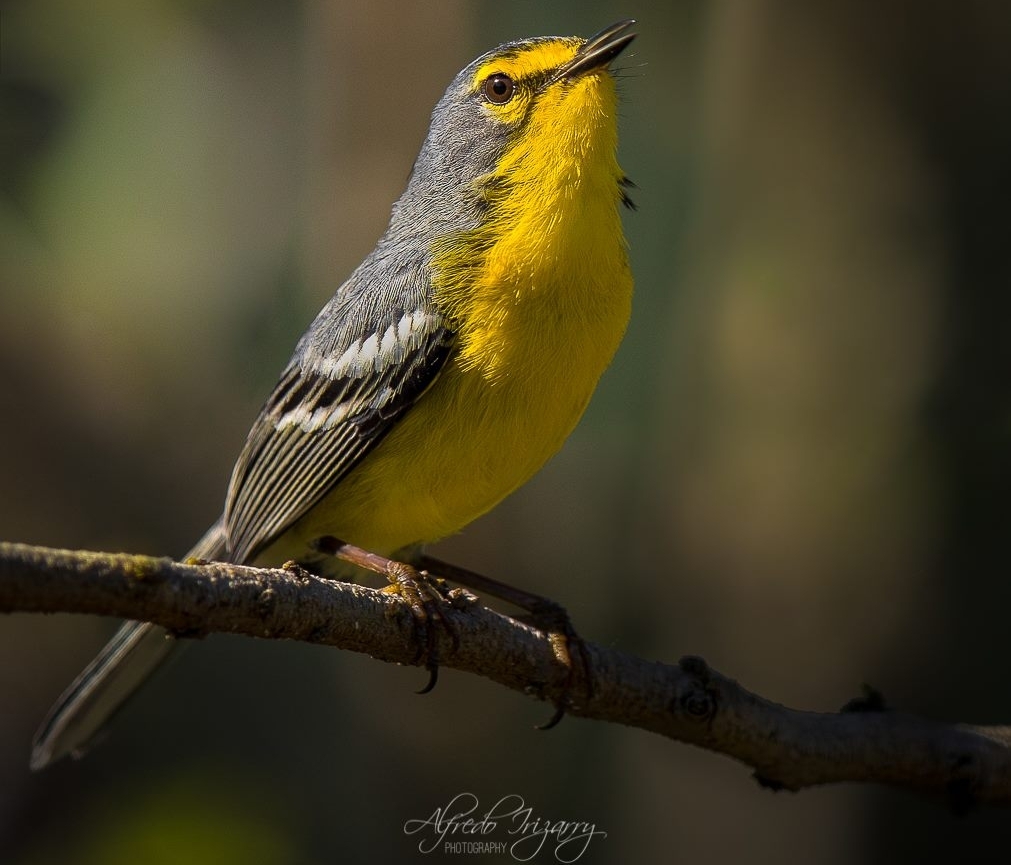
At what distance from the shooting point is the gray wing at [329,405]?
375 centimetres

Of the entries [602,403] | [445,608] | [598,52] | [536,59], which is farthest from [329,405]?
[602,403]

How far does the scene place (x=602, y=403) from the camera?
23.1 ft

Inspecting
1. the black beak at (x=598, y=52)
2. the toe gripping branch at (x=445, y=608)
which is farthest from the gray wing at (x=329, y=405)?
the black beak at (x=598, y=52)

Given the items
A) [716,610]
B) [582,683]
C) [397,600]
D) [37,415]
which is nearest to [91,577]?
[397,600]

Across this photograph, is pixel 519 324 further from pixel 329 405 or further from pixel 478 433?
pixel 329 405

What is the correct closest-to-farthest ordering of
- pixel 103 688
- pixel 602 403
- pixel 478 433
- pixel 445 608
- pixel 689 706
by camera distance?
pixel 445 608 → pixel 689 706 → pixel 478 433 → pixel 103 688 → pixel 602 403

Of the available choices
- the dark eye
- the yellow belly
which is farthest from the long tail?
the dark eye

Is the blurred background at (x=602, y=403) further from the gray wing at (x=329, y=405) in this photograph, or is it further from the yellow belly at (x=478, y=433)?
the yellow belly at (x=478, y=433)

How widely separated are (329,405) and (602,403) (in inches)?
126

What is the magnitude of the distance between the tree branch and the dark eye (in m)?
1.85

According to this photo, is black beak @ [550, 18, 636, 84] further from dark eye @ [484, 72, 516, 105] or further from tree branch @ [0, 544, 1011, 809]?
tree branch @ [0, 544, 1011, 809]

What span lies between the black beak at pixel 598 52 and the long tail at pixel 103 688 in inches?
96.8

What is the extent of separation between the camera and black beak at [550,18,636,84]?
12.6 feet

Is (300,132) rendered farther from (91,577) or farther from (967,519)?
(91,577)
